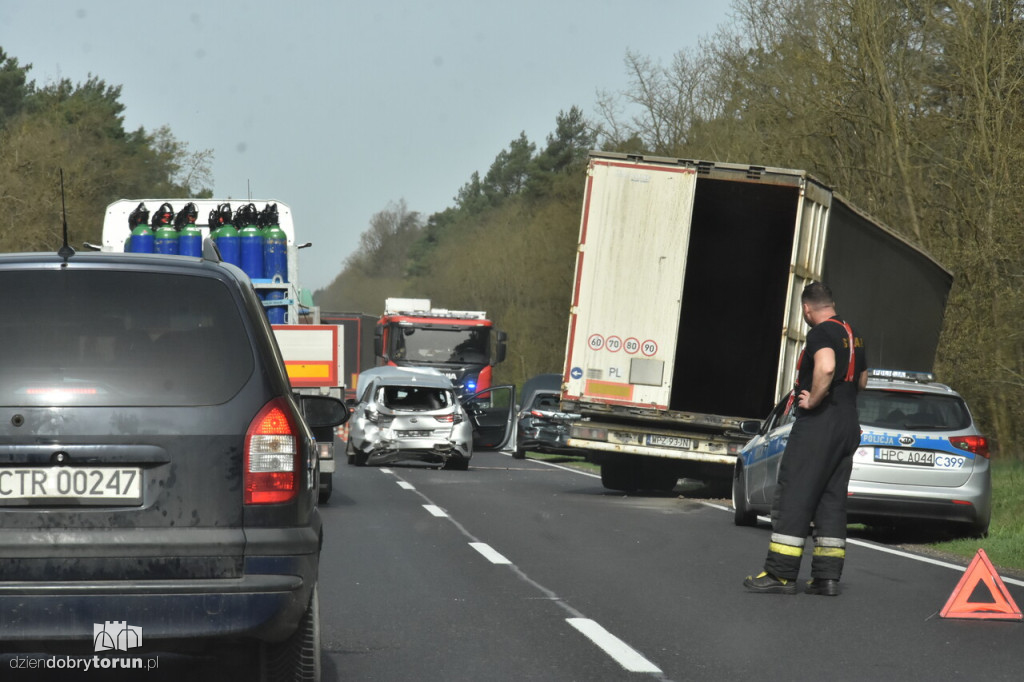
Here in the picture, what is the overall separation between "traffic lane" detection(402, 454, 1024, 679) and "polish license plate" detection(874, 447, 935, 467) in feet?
2.83

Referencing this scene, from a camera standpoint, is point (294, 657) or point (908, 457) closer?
point (294, 657)

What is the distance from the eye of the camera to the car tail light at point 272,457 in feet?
15.7

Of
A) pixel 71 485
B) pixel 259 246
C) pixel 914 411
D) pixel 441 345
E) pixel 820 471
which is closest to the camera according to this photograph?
pixel 71 485

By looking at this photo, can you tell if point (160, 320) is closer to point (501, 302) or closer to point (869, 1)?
point (869, 1)

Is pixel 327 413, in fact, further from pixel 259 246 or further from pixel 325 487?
pixel 259 246

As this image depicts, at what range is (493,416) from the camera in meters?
28.4

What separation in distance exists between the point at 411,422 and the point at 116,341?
1914 centimetres

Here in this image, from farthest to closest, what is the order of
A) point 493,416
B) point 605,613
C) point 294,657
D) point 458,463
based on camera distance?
1. point 493,416
2. point 458,463
3. point 605,613
4. point 294,657

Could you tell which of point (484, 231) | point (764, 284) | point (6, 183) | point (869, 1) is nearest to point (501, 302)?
point (484, 231)

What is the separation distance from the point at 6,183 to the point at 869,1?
97.9 ft

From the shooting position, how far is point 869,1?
27.2 m

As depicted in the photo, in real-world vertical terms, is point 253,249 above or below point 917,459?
above

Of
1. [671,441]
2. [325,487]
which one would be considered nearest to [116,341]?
[325,487]

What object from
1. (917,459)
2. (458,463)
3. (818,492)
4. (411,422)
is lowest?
(458,463)
